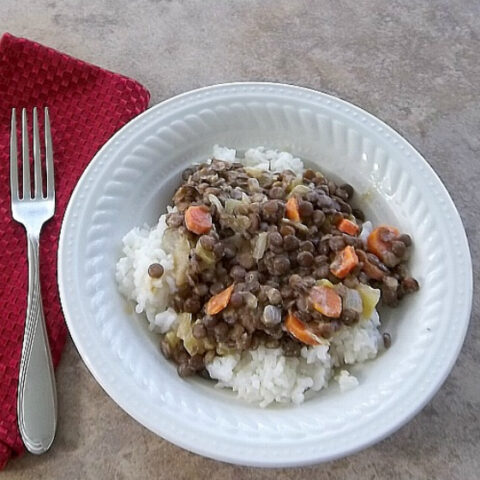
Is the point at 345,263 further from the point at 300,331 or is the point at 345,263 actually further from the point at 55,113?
the point at 55,113

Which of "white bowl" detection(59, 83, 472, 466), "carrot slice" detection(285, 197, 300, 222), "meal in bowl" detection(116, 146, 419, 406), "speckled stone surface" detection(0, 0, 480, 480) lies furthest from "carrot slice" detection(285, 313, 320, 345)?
"speckled stone surface" detection(0, 0, 480, 480)

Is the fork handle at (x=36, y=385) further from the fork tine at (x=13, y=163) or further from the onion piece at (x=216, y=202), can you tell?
the onion piece at (x=216, y=202)

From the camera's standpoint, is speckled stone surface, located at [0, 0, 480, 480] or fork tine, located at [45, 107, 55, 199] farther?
speckled stone surface, located at [0, 0, 480, 480]

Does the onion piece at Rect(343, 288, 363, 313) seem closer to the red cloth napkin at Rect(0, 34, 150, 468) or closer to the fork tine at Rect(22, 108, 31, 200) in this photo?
the red cloth napkin at Rect(0, 34, 150, 468)

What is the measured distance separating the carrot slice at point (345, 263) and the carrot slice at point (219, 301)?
239 millimetres

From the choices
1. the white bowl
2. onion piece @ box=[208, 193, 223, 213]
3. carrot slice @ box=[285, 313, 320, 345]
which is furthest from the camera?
onion piece @ box=[208, 193, 223, 213]

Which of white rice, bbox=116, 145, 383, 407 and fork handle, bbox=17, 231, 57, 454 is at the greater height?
white rice, bbox=116, 145, 383, 407

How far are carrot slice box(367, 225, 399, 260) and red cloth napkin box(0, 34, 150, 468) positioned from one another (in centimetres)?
77

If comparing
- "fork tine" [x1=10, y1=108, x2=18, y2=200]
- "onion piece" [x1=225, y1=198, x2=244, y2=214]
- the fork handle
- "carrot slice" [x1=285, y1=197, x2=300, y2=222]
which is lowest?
the fork handle

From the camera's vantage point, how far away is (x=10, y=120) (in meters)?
2.00

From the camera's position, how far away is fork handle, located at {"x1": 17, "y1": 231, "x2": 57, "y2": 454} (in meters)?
1.58

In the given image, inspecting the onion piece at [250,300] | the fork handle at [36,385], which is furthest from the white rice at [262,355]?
the fork handle at [36,385]

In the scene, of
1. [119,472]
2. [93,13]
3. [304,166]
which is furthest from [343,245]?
[93,13]

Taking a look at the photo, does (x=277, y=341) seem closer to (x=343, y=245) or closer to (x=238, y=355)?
(x=238, y=355)
